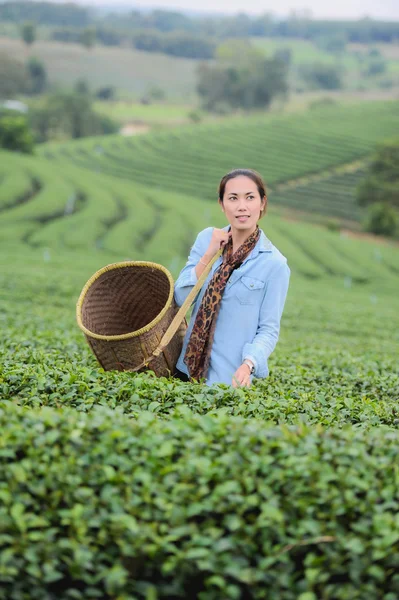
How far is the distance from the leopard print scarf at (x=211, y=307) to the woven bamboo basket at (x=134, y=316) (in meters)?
0.12

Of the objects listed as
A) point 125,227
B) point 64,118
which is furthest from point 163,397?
point 64,118

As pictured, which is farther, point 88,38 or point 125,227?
point 88,38

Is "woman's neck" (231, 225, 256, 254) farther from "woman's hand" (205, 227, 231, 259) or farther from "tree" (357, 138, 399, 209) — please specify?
"tree" (357, 138, 399, 209)

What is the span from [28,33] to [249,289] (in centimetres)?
13536

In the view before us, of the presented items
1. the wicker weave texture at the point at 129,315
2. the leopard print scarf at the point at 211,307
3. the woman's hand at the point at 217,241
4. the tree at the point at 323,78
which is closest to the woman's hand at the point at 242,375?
the leopard print scarf at the point at 211,307

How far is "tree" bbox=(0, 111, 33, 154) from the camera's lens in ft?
196

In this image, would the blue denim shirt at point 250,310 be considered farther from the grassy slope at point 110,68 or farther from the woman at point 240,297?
the grassy slope at point 110,68

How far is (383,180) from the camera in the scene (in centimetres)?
5847

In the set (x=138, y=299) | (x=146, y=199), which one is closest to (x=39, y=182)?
(x=146, y=199)

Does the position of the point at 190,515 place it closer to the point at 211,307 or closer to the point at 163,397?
the point at 163,397

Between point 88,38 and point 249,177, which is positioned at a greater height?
point 88,38

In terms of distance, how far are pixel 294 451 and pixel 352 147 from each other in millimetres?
75666

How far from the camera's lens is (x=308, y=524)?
323 centimetres

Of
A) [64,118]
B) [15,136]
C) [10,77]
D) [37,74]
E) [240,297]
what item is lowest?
[240,297]
